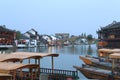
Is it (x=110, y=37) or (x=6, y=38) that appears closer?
(x=110, y=37)

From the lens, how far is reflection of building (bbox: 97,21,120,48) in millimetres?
77750

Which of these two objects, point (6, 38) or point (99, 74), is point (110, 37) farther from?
point (99, 74)

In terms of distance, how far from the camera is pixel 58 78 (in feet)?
88.1

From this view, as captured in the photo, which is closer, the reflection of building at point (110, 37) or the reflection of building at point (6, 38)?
the reflection of building at point (110, 37)

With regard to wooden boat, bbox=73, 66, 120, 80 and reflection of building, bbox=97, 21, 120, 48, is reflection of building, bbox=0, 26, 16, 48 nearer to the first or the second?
reflection of building, bbox=97, 21, 120, 48

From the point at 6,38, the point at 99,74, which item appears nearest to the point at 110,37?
the point at 6,38

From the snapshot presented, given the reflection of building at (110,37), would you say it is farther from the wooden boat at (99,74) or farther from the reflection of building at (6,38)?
the wooden boat at (99,74)

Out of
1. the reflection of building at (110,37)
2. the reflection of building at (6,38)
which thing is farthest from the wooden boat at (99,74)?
the reflection of building at (6,38)

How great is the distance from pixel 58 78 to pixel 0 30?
3018 inches

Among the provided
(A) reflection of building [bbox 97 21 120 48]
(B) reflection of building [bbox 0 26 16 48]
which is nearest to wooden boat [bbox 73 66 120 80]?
(A) reflection of building [bbox 97 21 120 48]

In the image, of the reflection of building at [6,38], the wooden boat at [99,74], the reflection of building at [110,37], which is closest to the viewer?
the wooden boat at [99,74]

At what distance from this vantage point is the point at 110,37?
7925cm

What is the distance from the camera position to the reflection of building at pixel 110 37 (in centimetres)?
7775

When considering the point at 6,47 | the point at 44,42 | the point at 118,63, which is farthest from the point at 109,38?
the point at 44,42
